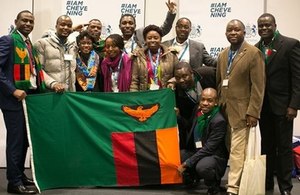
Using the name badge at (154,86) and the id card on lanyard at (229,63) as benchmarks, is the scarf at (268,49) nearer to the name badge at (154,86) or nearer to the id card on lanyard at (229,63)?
the id card on lanyard at (229,63)

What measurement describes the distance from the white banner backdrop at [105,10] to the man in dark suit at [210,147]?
2388 mm

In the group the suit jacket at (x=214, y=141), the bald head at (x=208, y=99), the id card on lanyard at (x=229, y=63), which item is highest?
the id card on lanyard at (x=229, y=63)

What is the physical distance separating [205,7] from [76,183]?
327 centimetres

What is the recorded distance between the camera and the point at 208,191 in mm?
4055

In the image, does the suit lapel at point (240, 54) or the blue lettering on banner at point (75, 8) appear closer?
the suit lapel at point (240, 54)

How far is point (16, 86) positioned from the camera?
13.0ft

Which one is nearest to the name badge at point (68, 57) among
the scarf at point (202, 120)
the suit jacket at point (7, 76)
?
the suit jacket at point (7, 76)

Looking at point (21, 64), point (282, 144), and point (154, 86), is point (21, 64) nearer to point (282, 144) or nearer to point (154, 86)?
point (154, 86)

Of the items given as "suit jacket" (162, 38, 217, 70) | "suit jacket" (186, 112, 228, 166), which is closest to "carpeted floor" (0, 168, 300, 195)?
"suit jacket" (186, 112, 228, 166)

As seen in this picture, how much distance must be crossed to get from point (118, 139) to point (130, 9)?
2.52m

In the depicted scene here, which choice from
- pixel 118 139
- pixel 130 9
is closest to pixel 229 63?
pixel 118 139

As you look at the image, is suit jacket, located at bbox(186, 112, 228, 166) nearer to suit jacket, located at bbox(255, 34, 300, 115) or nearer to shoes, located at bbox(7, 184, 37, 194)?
suit jacket, located at bbox(255, 34, 300, 115)

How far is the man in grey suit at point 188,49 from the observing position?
468 centimetres

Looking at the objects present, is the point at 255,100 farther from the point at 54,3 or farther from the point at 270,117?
the point at 54,3
